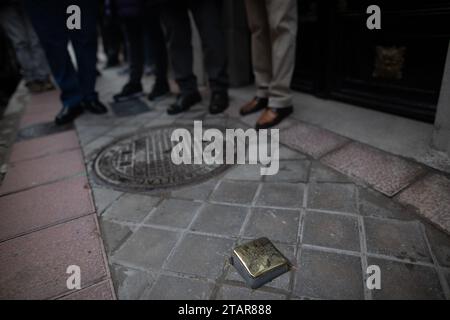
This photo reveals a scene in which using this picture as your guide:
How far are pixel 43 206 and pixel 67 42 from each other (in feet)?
6.56

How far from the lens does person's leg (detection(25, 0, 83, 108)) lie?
285 centimetres

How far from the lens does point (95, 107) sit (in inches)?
132

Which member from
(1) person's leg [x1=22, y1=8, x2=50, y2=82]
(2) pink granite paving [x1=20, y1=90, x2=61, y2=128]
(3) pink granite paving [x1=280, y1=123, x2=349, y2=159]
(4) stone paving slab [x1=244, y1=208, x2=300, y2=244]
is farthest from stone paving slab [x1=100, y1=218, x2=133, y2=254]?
(1) person's leg [x1=22, y1=8, x2=50, y2=82]

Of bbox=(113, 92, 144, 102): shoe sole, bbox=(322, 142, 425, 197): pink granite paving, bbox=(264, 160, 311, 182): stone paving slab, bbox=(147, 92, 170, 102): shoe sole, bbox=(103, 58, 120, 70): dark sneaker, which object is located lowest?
bbox=(264, 160, 311, 182): stone paving slab

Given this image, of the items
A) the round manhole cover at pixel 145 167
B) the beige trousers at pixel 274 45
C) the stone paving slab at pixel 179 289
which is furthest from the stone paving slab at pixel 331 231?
the beige trousers at pixel 274 45

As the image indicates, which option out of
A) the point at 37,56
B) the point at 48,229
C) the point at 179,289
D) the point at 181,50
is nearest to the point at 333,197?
the point at 179,289

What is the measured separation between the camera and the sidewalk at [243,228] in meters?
1.18

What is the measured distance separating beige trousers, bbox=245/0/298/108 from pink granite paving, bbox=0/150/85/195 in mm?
1624

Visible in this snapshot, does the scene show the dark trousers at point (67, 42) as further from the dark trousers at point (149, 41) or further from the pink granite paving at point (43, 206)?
the pink granite paving at point (43, 206)

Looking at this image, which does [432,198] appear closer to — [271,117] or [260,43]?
[271,117]

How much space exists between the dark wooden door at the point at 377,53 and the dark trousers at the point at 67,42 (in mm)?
2087

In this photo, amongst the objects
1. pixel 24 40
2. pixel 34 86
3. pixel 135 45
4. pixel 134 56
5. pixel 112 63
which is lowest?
pixel 34 86

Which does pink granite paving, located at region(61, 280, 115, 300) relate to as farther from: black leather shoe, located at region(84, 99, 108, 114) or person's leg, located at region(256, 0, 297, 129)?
black leather shoe, located at region(84, 99, 108, 114)
